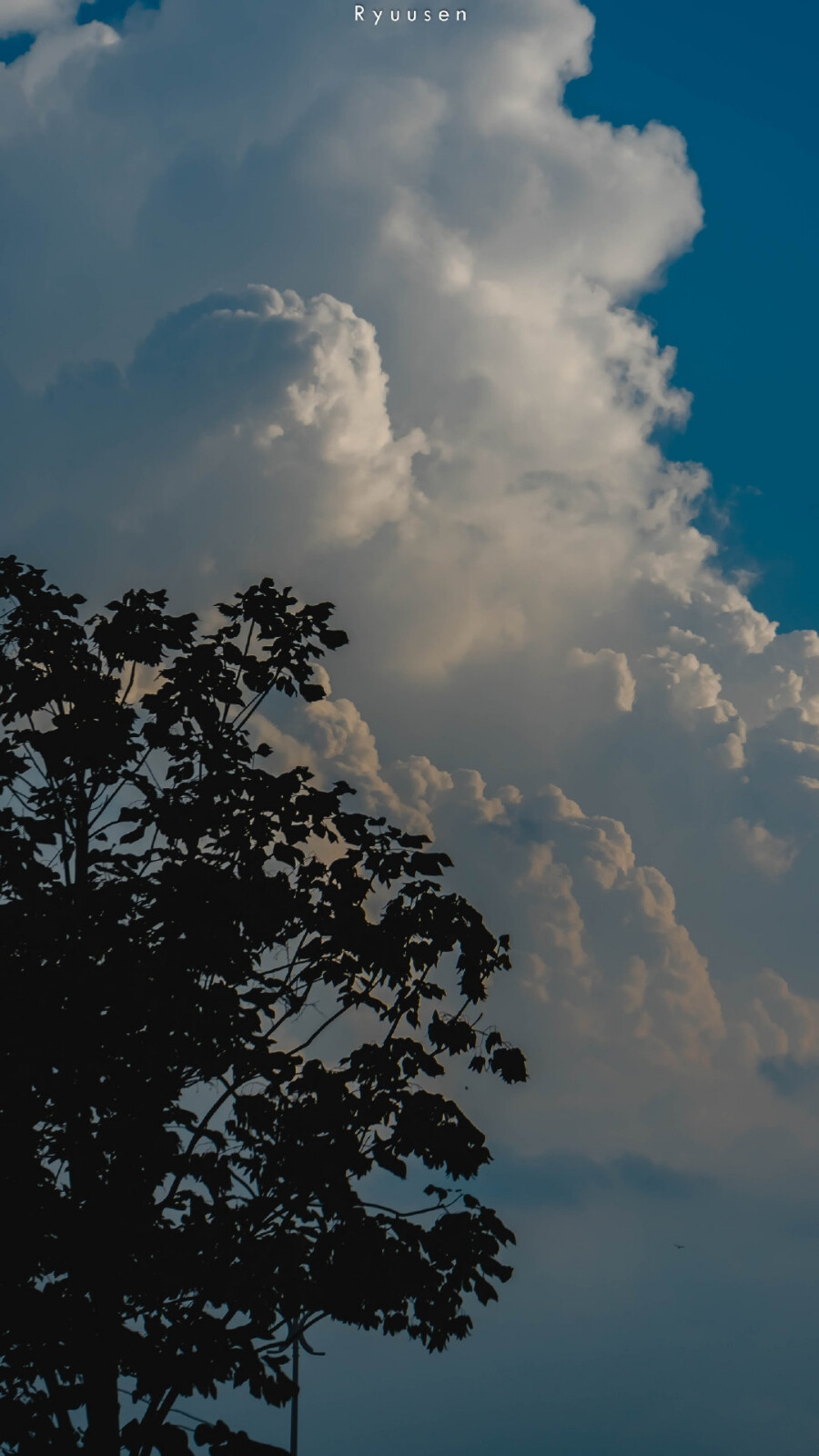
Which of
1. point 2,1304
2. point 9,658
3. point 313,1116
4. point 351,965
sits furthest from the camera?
point 9,658

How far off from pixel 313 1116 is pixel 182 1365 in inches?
87.9

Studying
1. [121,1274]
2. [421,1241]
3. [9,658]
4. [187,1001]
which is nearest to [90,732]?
[9,658]

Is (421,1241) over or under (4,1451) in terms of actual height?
over

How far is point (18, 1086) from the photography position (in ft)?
32.4

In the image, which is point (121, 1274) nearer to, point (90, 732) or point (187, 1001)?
point (187, 1001)

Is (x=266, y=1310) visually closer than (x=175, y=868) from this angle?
Yes

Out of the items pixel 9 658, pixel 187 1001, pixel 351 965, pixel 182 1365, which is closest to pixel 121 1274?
pixel 182 1365

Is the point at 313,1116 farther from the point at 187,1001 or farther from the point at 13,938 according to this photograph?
the point at 13,938

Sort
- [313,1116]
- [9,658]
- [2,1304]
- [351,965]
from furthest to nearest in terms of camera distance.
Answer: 1. [9,658]
2. [351,965]
3. [313,1116]
4. [2,1304]

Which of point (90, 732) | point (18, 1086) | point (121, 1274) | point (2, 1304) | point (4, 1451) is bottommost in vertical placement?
point (4, 1451)

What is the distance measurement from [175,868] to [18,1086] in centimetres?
224

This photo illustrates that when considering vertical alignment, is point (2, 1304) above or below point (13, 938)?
below

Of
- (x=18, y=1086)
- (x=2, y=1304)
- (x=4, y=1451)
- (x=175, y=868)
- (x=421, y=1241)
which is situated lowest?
(x=4, y=1451)

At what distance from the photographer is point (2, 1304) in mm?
9812
